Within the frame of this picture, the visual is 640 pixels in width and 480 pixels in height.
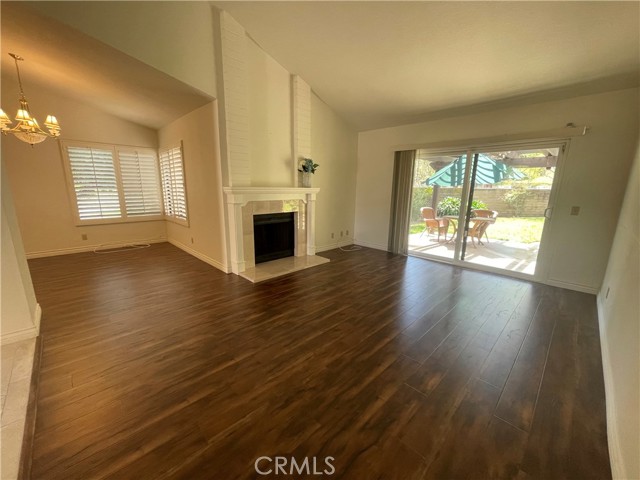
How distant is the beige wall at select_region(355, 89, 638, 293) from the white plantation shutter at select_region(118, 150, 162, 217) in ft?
20.7

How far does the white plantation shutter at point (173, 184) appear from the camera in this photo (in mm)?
4733

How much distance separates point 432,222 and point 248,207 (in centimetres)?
349

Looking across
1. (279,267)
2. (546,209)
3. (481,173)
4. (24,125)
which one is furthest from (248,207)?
(546,209)

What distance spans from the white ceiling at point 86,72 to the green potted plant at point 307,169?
1740mm

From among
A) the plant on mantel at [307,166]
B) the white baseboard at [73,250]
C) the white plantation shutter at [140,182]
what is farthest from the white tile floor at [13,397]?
the white plantation shutter at [140,182]

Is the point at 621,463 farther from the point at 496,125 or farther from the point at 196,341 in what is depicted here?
the point at 496,125

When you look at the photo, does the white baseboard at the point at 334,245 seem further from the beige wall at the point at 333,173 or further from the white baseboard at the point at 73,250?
the white baseboard at the point at 73,250

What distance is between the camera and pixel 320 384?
1722 millimetres

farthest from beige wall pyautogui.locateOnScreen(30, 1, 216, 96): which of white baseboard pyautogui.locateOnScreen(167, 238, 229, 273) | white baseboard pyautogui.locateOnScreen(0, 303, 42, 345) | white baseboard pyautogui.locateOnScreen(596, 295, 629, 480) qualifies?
white baseboard pyautogui.locateOnScreen(596, 295, 629, 480)

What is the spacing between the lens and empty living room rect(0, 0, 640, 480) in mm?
1384

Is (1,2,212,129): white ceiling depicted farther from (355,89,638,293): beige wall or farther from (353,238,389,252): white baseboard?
(355,89,638,293): beige wall

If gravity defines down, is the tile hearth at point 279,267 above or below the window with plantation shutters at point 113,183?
below

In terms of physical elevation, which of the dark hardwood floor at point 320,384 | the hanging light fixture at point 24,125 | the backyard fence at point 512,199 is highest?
the hanging light fixture at point 24,125

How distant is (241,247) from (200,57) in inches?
102
